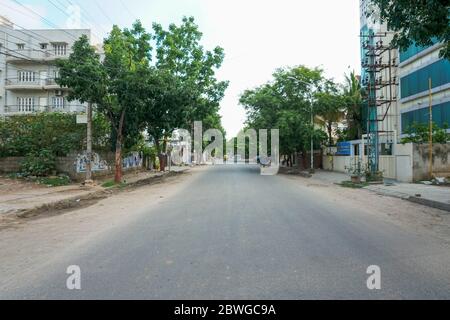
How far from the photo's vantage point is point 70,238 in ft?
26.7

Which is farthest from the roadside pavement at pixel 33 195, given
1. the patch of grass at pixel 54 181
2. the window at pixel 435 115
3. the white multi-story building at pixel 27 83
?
the white multi-story building at pixel 27 83

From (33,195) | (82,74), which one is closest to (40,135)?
(82,74)

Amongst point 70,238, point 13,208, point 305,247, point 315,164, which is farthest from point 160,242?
point 315,164

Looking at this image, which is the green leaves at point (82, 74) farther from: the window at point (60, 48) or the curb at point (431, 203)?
the window at point (60, 48)

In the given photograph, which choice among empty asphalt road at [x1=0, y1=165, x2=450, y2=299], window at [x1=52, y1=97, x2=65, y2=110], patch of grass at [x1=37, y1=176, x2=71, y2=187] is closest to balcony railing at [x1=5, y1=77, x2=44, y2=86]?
window at [x1=52, y1=97, x2=65, y2=110]

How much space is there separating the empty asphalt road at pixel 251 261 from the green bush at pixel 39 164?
47.2ft

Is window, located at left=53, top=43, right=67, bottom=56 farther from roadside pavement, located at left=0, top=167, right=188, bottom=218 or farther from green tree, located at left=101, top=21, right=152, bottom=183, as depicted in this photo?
roadside pavement, located at left=0, top=167, right=188, bottom=218

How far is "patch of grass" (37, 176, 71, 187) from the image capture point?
814 inches

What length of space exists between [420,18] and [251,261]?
284 inches

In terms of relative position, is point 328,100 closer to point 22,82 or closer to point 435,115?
point 435,115

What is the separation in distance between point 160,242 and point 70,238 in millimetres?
2133

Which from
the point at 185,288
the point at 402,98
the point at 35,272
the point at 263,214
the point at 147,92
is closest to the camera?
the point at 185,288

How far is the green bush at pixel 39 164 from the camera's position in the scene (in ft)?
71.7
